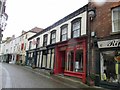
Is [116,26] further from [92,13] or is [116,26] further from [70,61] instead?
[70,61]

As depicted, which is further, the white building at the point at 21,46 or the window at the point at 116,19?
the white building at the point at 21,46

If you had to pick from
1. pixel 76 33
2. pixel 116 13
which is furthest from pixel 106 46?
pixel 76 33

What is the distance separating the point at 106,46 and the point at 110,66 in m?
1.56

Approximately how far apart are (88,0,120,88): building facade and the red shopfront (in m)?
1.35

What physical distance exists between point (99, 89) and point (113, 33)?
13.8ft

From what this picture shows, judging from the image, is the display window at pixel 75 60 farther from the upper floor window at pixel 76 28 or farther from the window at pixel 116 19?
the window at pixel 116 19

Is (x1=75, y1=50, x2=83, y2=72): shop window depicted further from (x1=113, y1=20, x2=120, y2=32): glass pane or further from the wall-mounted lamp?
(x1=113, y1=20, x2=120, y2=32): glass pane

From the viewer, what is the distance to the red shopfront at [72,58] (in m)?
15.7

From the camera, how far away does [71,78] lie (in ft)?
55.1

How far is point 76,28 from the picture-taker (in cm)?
1762

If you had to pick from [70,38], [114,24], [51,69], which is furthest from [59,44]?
[114,24]

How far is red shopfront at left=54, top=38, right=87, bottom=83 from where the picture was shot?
1565cm

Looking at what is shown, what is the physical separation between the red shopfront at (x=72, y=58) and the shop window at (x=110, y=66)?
2162 mm

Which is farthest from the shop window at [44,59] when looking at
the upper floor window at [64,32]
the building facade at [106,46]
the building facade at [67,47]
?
the building facade at [106,46]
